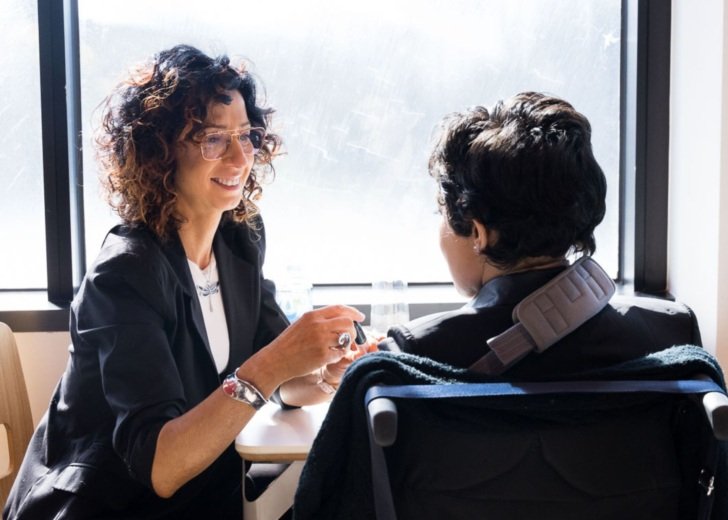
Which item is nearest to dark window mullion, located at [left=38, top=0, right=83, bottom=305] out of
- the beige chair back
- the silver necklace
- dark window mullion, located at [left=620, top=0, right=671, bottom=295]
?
the beige chair back

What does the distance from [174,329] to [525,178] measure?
28.0 inches

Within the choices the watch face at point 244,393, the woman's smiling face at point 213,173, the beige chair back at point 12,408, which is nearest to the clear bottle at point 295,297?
the woman's smiling face at point 213,173

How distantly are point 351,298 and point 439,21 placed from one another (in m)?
0.81

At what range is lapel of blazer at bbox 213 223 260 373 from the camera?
1.71m

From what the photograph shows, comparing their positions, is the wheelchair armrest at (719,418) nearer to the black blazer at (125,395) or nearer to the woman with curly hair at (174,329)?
the woman with curly hair at (174,329)

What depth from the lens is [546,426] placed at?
99 centimetres

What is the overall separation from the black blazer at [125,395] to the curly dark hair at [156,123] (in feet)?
0.20

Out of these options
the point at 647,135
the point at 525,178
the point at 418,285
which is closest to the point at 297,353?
the point at 525,178

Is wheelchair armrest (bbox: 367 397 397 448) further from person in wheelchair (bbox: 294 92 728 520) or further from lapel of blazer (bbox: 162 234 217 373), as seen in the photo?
lapel of blazer (bbox: 162 234 217 373)

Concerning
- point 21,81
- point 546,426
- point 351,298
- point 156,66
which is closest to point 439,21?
point 351,298

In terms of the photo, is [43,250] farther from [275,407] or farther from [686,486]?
[686,486]

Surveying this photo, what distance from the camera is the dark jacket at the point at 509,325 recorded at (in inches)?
42.6

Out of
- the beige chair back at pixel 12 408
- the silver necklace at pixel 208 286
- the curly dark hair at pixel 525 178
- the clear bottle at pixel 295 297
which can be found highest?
the curly dark hair at pixel 525 178

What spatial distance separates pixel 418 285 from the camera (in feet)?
8.03
